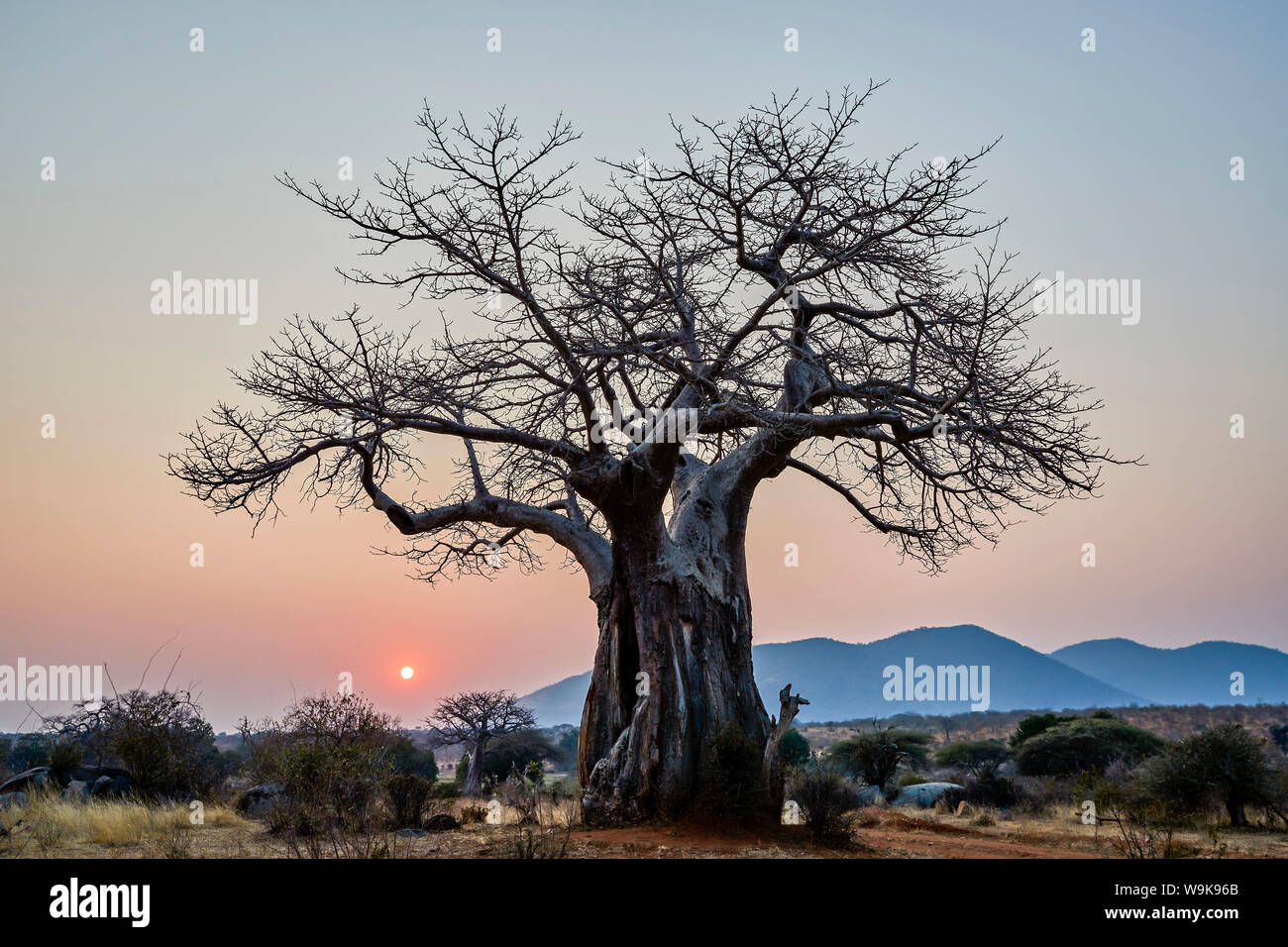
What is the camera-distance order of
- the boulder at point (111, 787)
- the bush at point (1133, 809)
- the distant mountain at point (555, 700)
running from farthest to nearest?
the distant mountain at point (555, 700)
the boulder at point (111, 787)
the bush at point (1133, 809)

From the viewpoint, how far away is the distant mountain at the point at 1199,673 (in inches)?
6722

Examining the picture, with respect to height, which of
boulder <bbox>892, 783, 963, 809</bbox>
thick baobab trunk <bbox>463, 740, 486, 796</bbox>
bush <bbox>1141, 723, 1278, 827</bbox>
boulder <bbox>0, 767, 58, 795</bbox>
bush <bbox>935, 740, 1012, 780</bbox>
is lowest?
bush <bbox>935, 740, 1012, 780</bbox>

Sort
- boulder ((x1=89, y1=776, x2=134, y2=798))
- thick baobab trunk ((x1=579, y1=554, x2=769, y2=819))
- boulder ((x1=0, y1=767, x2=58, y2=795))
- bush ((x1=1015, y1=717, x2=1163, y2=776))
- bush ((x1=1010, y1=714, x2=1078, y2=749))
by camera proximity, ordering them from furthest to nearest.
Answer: bush ((x1=1010, y1=714, x2=1078, y2=749)), bush ((x1=1015, y1=717, x2=1163, y2=776)), boulder ((x1=89, y1=776, x2=134, y2=798)), boulder ((x1=0, y1=767, x2=58, y2=795)), thick baobab trunk ((x1=579, y1=554, x2=769, y2=819))

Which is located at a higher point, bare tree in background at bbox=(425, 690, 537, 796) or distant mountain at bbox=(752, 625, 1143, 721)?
bare tree in background at bbox=(425, 690, 537, 796)

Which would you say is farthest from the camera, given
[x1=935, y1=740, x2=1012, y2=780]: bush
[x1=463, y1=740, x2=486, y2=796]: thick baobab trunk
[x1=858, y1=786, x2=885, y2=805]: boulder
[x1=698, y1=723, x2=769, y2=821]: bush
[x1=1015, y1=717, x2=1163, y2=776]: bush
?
[x1=935, y1=740, x2=1012, y2=780]: bush

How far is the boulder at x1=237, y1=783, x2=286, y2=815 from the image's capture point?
1299 cm

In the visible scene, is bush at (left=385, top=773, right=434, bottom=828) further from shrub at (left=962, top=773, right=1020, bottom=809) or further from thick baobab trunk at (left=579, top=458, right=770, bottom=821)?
shrub at (left=962, top=773, right=1020, bottom=809)

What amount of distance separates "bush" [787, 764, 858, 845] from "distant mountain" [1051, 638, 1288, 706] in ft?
578

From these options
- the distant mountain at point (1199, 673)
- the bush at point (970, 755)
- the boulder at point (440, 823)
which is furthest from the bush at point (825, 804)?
the distant mountain at point (1199, 673)

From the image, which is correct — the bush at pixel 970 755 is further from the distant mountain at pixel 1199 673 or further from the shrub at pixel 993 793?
the distant mountain at pixel 1199 673

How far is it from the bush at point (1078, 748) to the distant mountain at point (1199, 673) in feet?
522

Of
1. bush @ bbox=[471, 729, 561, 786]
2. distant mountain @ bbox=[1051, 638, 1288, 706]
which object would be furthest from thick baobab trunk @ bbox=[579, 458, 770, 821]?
distant mountain @ bbox=[1051, 638, 1288, 706]

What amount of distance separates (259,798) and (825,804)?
7.72m
